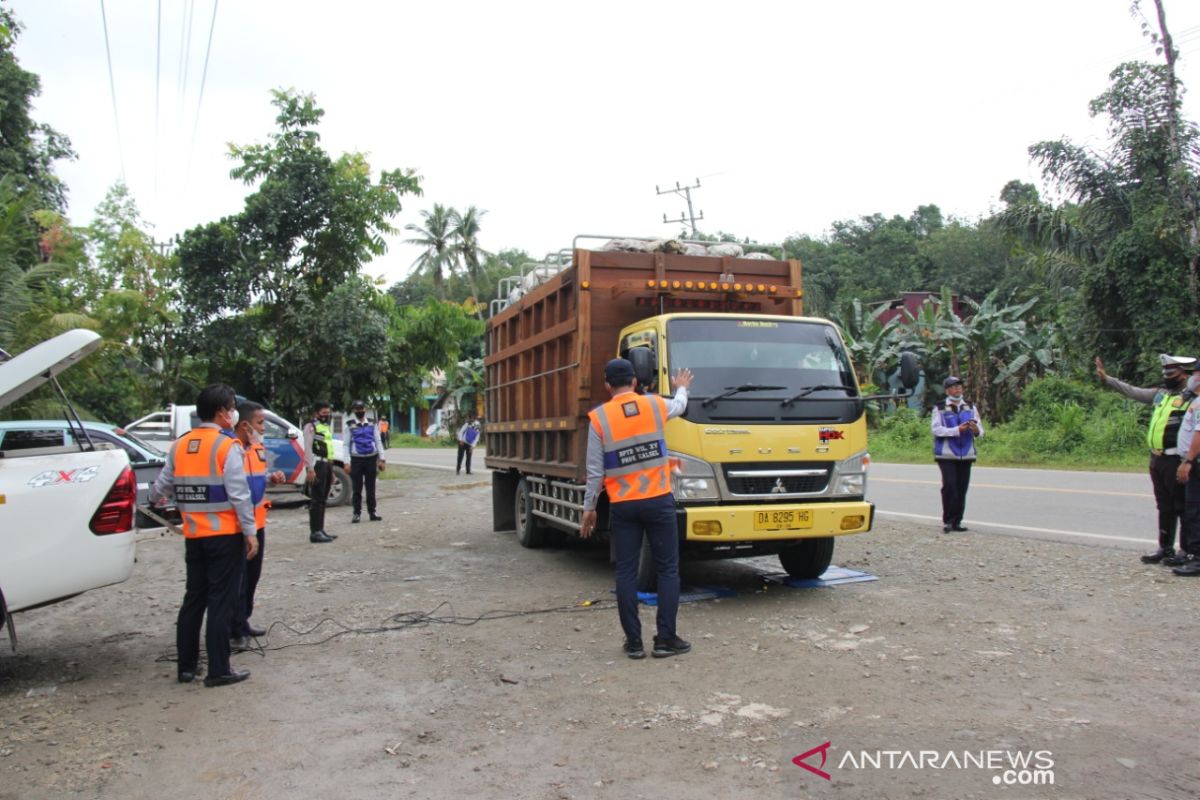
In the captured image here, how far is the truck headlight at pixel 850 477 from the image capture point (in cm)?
714

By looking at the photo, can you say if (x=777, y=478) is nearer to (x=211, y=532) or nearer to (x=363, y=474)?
(x=211, y=532)

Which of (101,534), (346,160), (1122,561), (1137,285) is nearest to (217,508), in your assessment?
(101,534)

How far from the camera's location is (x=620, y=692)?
507cm

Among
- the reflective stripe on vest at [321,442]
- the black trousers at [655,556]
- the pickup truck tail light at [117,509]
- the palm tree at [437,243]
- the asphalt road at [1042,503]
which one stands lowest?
the asphalt road at [1042,503]

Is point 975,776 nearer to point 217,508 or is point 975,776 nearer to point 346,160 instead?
point 217,508

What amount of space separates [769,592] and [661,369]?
2.08 meters

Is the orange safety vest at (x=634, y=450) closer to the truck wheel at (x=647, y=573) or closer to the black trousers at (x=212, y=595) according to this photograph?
the truck wheel at (x=647, y=573)

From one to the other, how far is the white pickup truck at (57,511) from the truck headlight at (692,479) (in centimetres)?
363

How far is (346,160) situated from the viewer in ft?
68.0

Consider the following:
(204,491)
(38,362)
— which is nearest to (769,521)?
(204,491)

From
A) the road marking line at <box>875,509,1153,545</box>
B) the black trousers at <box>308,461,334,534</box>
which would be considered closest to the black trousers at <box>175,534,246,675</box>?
the black trousers at <box>308,461,334,534</box>

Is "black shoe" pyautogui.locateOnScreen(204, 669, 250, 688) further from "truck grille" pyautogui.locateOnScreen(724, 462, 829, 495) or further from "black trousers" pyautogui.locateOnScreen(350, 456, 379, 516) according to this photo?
"black trousers" pyautogui.locateOnScreen(350, 456, 379, 516)

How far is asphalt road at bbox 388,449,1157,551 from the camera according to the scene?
10.2 metres

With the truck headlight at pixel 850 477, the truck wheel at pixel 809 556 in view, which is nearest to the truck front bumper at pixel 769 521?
the truck headlight at pixel 850 477
